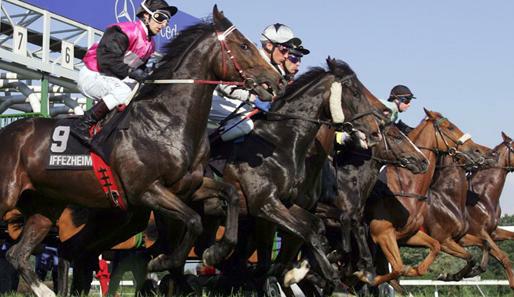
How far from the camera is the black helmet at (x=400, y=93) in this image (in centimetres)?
1199

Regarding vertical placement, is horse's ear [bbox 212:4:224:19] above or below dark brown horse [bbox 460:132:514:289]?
above

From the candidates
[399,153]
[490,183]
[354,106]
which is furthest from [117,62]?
[490,183]

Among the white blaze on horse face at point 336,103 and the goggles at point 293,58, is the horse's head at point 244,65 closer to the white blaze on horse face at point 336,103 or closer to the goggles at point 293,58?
the white blaze on horse face at point 336,103

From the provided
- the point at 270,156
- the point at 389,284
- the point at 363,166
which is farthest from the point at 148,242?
the point at 389,284

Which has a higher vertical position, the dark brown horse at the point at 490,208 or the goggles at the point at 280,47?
the goggles at the point at 280,47

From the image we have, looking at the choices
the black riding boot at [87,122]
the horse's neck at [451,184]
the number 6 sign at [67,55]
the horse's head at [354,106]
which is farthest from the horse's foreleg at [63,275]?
the number 6 sign at [67,55]

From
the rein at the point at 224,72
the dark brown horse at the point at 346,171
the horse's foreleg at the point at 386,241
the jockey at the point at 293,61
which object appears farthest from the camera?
the horse's foreleg at the point at 386,241

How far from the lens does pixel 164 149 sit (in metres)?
7.16

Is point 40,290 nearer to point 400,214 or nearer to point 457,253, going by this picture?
point 400,214

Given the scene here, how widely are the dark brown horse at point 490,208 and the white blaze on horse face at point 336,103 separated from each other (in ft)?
16.6

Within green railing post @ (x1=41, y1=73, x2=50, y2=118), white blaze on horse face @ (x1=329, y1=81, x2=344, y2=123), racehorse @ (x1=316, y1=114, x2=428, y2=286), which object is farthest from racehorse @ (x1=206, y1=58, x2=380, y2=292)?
green railing post @ (x1=41, y1=73, x2=50, y2=118)

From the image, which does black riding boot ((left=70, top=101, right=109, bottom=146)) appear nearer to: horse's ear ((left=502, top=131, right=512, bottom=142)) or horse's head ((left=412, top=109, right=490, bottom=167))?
horse's head ((left=412, top=109, right=490, bottom=167))

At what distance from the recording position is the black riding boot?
7.52m

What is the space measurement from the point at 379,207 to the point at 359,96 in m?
2.22
